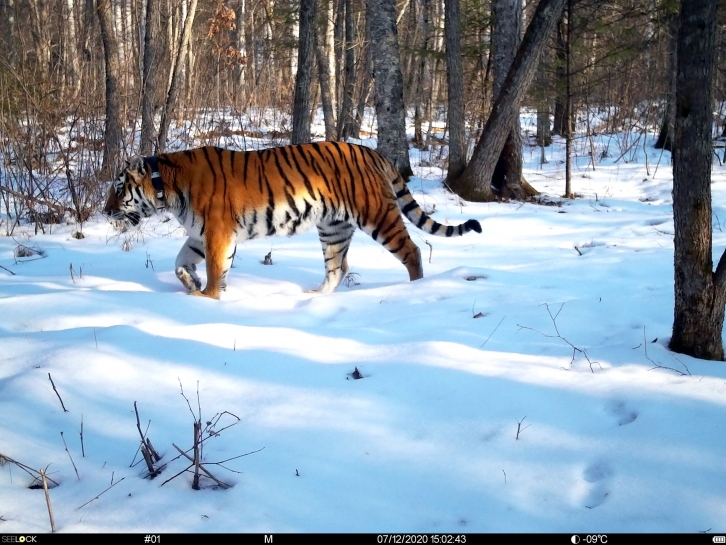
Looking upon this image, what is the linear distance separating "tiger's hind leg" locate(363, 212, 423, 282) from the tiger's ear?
2067mm

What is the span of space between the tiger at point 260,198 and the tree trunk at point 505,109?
→ 12.1ft

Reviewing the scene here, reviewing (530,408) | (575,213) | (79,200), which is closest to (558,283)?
(530,408)

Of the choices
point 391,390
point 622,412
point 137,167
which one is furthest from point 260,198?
point 622,412

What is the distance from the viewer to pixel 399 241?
5477 mm

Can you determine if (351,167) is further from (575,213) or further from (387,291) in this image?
(575,213)

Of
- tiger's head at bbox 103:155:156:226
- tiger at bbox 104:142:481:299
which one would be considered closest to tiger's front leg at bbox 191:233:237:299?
tiger at bbox 104:142:481:299

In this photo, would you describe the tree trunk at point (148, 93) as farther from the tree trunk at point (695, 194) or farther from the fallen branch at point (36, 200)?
the tree trunk at point (695, 194)

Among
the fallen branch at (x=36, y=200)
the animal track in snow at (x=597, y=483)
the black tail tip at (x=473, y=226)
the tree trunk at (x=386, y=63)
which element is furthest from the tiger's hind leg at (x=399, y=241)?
the fallen branch at (x=36, y=200)

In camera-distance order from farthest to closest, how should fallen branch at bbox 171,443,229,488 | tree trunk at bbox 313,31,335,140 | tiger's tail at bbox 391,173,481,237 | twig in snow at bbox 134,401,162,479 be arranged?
tree trunk at bbox 313,31,335,140
tiger's tail at bbox 391,173,481,237
twig in snow at bbox 134,401,162,479
fallen branch at bbox 171,443,229,488

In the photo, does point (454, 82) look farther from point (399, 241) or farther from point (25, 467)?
point (25, 467)

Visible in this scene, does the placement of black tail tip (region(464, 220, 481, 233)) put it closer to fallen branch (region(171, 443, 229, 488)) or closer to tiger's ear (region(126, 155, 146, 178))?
tiger's ear (region(126, 155, 146, 178))

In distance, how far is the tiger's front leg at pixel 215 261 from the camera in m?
5.21

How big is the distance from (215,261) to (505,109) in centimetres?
530

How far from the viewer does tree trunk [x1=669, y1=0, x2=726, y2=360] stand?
9.29ft
